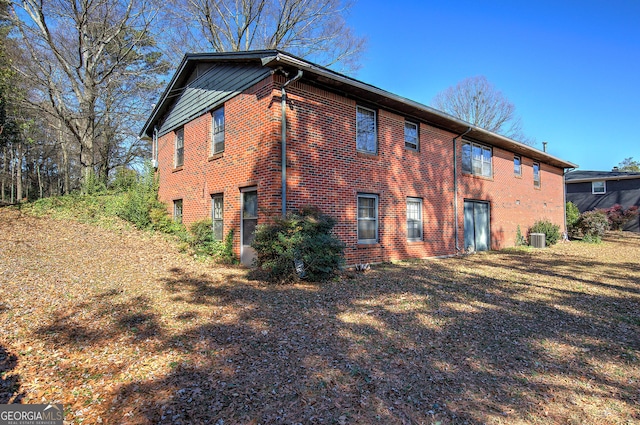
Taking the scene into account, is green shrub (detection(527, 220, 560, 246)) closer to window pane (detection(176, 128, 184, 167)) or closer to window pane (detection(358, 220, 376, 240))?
window pane (detection(358, 220, 376, 240))

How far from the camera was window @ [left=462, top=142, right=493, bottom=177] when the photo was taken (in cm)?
1387

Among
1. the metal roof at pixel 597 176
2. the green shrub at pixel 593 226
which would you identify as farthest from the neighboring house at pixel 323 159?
the metal roof at pixel 597 176

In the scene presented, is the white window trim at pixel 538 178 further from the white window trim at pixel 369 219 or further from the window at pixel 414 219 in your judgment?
the white window trim at pixel 369 219

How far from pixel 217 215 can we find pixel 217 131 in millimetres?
2723

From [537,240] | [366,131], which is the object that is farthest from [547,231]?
[366,131]

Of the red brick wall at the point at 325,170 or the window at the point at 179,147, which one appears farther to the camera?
the window at the point at 179,147

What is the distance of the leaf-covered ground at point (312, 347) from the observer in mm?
3016

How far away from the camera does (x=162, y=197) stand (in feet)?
46.5

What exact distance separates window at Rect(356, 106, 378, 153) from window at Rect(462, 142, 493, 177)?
17.2 feet

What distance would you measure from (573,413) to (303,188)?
→ 6637 millimetres

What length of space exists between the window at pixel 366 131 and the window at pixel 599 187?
26625 millimetres

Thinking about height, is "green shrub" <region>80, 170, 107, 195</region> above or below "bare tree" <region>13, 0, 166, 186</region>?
below

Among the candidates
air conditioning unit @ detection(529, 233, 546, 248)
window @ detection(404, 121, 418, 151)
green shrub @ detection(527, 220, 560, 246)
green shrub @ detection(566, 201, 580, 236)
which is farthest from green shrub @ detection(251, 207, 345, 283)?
green shrub @ detection(566, 201, 580, 236)

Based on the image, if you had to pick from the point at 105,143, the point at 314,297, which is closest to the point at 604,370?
the point at 314,297
